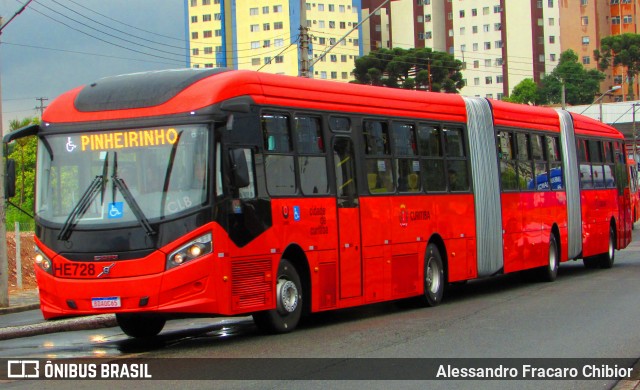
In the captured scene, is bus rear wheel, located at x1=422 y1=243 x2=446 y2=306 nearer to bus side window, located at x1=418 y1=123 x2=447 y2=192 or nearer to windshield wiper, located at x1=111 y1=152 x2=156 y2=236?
bus side window, located at x1=418 y1=123 x2=447 y2=192

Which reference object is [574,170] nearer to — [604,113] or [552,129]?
[552,129]

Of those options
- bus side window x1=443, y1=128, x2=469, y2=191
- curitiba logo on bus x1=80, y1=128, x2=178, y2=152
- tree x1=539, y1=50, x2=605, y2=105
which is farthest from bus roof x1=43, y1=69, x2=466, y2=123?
tree x1=539, y1=50, x2=605, y2=105

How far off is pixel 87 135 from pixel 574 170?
14.9 meters

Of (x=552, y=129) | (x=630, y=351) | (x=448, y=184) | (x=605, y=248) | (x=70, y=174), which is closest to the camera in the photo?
(x=630, y=351)

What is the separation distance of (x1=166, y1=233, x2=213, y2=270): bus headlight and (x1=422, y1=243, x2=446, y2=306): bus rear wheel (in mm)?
6172

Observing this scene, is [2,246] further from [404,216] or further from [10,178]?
[404,216]

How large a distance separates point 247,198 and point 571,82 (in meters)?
127

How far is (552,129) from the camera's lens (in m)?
23.6

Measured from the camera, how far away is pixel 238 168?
12297 millimetres

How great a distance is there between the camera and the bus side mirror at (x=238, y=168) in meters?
12.2

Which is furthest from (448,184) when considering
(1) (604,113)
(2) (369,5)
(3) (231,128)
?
(2) (369,5)

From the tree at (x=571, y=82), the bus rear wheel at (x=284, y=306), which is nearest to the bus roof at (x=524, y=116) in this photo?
the bus rear wheel at (x=284, y=306)

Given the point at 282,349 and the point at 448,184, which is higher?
the point at 448,184

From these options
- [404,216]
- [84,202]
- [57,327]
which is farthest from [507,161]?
[84,202]
